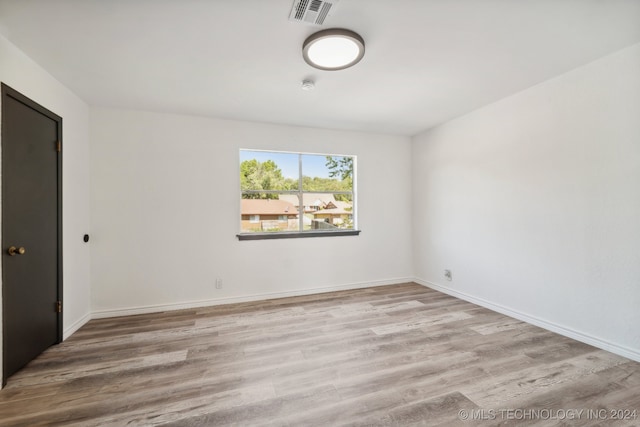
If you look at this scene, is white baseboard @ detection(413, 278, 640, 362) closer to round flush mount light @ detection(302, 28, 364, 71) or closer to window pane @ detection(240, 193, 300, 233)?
window pane @ detection(240, 193, 300, 233)

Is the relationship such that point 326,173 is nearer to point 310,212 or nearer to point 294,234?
point 310,212

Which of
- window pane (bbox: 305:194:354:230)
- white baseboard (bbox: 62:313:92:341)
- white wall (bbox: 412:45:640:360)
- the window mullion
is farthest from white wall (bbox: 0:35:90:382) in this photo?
white wall (bbox: 412:45:640:360)

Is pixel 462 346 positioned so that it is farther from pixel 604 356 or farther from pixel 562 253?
pixel 562 253

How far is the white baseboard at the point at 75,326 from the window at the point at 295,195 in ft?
6.06

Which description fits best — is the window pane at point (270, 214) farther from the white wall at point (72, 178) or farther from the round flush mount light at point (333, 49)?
the round flush mount light at point (333, 49)

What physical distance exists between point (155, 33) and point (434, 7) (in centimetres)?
186

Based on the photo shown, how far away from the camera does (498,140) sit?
319cm

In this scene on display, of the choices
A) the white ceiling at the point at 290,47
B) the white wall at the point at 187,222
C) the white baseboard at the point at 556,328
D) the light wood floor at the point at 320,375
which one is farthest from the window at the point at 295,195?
the white baseboard at the point at 556,328

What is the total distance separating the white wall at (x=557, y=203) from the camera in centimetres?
221

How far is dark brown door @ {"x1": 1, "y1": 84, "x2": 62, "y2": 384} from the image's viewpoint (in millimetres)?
1953

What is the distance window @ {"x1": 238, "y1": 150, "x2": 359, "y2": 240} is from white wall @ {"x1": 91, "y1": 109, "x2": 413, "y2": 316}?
0.42ft

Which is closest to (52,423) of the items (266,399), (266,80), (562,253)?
(266,399)

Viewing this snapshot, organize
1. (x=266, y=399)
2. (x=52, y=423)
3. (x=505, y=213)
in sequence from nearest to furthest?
(x=52, y=423) → (x=266, y=399) → (x=505, y=213)

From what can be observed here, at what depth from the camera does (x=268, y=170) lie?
151 inches
